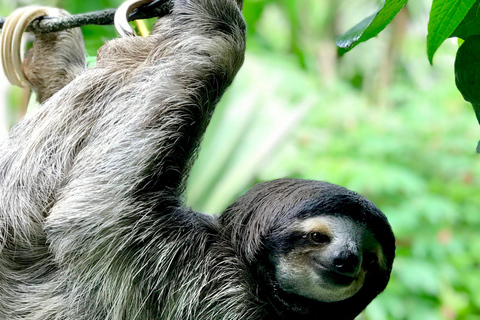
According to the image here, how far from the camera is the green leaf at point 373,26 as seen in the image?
2.41 metres

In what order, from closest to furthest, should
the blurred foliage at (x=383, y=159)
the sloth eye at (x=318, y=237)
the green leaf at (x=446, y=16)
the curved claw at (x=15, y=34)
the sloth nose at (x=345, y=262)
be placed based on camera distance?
1. the green leaf at (x=446, y=16)
2. the sloth nose at (x=345, y=262)
3. the sloth eye at (x=318, y=237)
4. the curved claw at (x=15, y=34)
5. the blurred foliage at (x=383, y=159)

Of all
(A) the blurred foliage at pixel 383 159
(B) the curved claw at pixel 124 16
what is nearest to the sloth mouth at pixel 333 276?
(B) the curved claw at pixel 124 16

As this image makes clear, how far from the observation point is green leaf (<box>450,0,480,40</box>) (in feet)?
8.14

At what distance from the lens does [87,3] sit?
33.4 ft

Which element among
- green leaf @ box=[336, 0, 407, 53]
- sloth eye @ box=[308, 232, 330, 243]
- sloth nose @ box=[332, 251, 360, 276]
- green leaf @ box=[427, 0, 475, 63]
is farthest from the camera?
sloth eye @ box=[308, 232, 330, 243]

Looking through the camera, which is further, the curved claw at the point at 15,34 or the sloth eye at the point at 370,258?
the curved claw at the point at 15,34

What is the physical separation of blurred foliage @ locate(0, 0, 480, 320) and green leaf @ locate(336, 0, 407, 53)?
5630 mm

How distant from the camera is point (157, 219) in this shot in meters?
3.21

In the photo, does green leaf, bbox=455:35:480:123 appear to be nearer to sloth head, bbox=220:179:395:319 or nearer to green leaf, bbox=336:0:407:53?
green leaf, bbox=336:0:407:53

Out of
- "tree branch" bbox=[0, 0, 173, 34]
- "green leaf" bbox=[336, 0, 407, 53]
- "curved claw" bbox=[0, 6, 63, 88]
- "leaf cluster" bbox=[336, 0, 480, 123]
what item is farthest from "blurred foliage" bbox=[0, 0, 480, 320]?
"leaf cluster" bbox=[336, 0, 480, 123]

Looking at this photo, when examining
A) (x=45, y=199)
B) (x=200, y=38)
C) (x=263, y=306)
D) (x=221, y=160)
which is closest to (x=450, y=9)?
(x=200, y=38)

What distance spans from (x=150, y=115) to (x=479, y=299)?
8859 millimetres

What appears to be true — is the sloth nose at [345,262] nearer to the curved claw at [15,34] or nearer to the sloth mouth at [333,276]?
the sloth mouth at [333,276]

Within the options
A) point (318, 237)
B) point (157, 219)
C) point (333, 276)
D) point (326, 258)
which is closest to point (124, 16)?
point (157, 219)
